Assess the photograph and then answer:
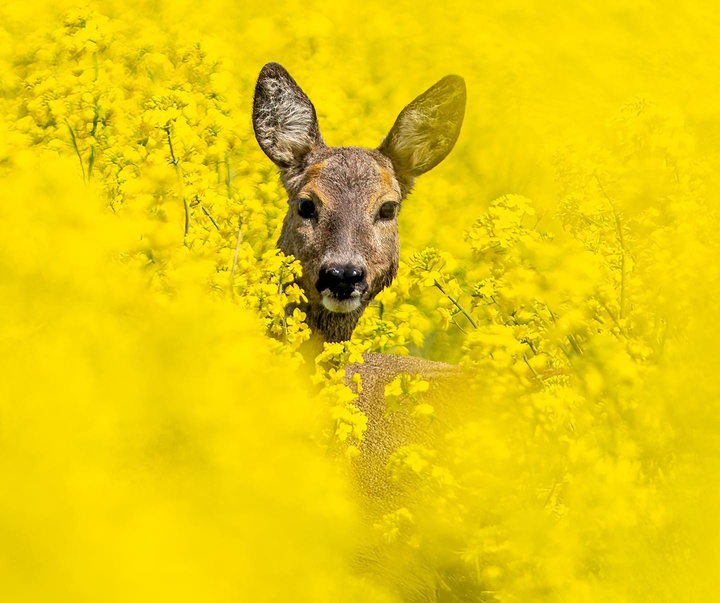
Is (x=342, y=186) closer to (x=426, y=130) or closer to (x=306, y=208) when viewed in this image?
(x=306, y=208)

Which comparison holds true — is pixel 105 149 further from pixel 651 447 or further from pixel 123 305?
pixel 651 447

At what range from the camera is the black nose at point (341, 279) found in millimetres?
5961

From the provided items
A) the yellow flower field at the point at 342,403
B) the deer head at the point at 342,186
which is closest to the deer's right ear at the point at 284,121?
the deer head at the point at 342,186

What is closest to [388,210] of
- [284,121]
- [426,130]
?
[426,130]

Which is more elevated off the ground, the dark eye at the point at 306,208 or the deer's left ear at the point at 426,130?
the deer's left ear at the point at 426,130

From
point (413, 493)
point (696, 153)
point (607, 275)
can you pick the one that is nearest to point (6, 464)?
point (413, 493)

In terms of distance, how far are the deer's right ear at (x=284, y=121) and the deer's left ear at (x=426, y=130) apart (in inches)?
18.5

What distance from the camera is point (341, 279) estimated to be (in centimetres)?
596

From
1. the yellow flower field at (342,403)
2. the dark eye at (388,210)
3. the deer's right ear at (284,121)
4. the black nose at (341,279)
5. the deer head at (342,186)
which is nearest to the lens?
the yellow flower field at (342,403)

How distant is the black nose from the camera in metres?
5.96

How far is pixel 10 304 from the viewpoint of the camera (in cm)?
422

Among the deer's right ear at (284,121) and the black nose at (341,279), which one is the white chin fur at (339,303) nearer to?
the black nose at (341,279)

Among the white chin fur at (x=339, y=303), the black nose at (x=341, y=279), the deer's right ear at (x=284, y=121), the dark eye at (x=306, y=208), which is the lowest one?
the white chin fur at (x=339, y=303)

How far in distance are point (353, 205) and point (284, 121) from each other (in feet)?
2.78
